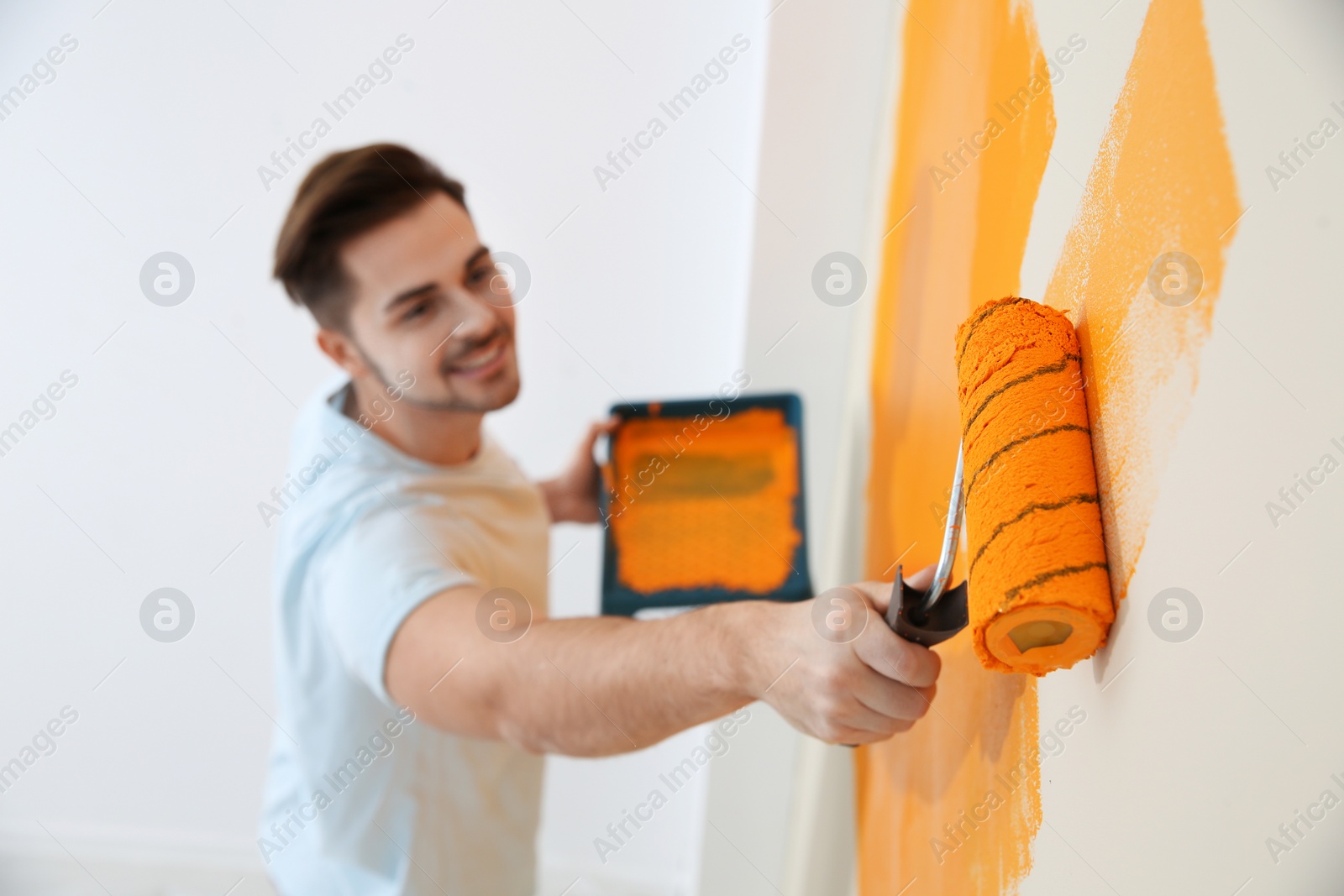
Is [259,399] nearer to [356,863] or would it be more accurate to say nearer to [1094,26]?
[356,863]

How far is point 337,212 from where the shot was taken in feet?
4.44

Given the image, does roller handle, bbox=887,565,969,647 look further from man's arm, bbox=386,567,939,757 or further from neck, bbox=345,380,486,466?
neck, bbox=345,380,486,466

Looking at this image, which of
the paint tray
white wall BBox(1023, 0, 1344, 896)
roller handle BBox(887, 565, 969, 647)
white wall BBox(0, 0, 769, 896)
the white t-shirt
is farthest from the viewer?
white wall BBox(0, 0, 769, 896)

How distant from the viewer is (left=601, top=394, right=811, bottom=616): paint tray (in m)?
1.33

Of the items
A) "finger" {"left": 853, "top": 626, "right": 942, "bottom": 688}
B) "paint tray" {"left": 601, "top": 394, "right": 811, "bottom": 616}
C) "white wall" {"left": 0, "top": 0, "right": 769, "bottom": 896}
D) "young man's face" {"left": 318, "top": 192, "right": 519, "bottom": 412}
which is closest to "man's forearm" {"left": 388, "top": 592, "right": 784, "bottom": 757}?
"finger" {"left": 853, "top": 626, "right": 942, "bottom": 688}

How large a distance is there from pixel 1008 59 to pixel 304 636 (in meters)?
1.10

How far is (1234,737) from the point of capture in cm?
31

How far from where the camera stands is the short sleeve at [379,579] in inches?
39.7

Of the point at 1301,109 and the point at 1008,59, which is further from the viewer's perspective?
the point at 1008,59

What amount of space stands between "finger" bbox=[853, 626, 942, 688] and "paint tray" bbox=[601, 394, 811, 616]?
706 millimetres

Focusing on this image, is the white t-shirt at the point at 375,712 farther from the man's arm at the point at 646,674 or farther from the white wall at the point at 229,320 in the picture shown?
the white wall at the point at 229,320

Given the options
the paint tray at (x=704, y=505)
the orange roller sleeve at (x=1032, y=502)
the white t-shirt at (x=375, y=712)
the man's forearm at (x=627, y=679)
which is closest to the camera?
the orange roller sleeve at (x=1032, y=502)

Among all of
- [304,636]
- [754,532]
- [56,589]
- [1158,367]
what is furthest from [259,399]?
[1158,367]

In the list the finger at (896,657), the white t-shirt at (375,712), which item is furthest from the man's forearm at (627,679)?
the white t-shirt at (375,712)
